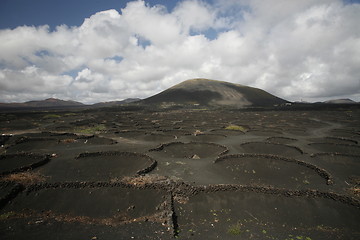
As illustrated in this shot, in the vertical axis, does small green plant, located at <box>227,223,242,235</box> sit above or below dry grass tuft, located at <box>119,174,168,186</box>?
below

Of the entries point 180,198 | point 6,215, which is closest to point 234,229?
point 180,198

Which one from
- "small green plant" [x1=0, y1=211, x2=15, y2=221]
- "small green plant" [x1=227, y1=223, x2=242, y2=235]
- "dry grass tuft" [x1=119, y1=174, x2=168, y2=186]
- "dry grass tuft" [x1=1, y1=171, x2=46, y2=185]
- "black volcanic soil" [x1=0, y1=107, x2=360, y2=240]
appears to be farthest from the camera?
"dry grass tuft" [x1=1, y1=171, x2=46, y2=185]

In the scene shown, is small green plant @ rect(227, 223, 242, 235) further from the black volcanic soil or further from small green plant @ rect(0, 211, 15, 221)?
small green plant @ rect(0, 211, 15, 221)

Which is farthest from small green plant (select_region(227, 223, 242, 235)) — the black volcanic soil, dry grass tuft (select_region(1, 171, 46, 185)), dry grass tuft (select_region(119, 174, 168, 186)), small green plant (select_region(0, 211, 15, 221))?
dry grass tuft (select_region(1, 171, 46, 185))

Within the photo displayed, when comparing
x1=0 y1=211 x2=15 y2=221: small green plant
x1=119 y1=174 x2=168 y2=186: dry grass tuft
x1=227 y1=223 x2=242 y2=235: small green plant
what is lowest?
x1=227 y1=223 x2=242 y2=235: small green plant

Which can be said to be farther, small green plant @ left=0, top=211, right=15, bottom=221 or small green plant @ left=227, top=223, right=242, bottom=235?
small green plant @ left=0, top=211, right=15, bottom=221

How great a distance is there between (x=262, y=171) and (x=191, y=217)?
12932 millimetres

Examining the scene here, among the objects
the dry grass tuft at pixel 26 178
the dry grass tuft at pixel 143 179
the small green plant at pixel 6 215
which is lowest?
the small green plant at pixel 6 215

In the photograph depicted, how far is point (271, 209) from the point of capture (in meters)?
16.3

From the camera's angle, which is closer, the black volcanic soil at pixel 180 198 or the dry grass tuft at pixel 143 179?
the black volcanic soil at pixel 180 198

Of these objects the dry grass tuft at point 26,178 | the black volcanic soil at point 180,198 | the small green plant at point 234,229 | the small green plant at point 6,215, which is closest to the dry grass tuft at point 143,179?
the black volcanic soil at point 180,198

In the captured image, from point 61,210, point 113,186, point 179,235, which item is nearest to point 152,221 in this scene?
point 179,235

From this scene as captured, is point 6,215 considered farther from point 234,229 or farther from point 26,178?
point 234,229

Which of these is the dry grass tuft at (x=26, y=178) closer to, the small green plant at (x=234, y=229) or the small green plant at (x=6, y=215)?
the small green plant at (x=6, y=215)
